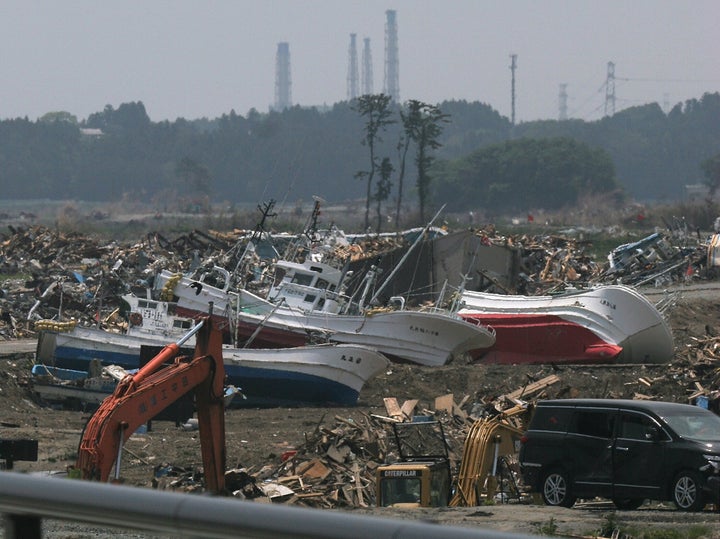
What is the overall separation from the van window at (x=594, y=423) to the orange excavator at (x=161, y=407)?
13.5 feet

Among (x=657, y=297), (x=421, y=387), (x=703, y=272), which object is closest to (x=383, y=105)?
(x=703, y=272)

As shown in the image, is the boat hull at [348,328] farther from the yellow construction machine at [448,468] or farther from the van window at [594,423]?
the van window at [594,423]

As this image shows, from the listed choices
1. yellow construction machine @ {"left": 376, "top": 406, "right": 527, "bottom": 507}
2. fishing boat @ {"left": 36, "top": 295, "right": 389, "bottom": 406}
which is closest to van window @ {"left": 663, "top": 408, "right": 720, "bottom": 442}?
yellow construction machine @ {"left": 376, "top": 406, "right": 527, "bottom": 507}

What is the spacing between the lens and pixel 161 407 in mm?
16094

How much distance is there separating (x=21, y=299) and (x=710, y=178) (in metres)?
118

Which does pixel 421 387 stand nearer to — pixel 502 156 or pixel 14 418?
pixel 14 418

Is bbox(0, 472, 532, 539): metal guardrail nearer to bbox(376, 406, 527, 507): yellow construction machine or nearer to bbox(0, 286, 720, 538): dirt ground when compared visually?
bbox(0, 286, 720, 538): dirt ground

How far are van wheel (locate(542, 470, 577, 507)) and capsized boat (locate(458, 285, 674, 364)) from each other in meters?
15.8

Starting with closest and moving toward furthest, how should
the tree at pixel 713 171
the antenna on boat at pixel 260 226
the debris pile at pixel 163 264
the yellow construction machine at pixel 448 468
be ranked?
the yellow construction machine at pixel 448 468, the antenna on boat at pixel 260 226, the debris pile at pixel 163 264, the tree at pixel 713 171

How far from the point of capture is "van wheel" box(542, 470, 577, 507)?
50.1ft

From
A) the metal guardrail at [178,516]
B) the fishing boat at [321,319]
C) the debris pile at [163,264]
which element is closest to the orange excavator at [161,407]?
the metal guardrail at [178,516]

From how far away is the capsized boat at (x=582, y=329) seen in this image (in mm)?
31188

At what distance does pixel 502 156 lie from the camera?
152 meters

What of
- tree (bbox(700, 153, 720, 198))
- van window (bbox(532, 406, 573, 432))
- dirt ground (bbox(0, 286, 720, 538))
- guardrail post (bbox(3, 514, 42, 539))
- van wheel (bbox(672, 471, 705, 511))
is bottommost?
dirt ground (bbox(0, 286, 720, 538))
